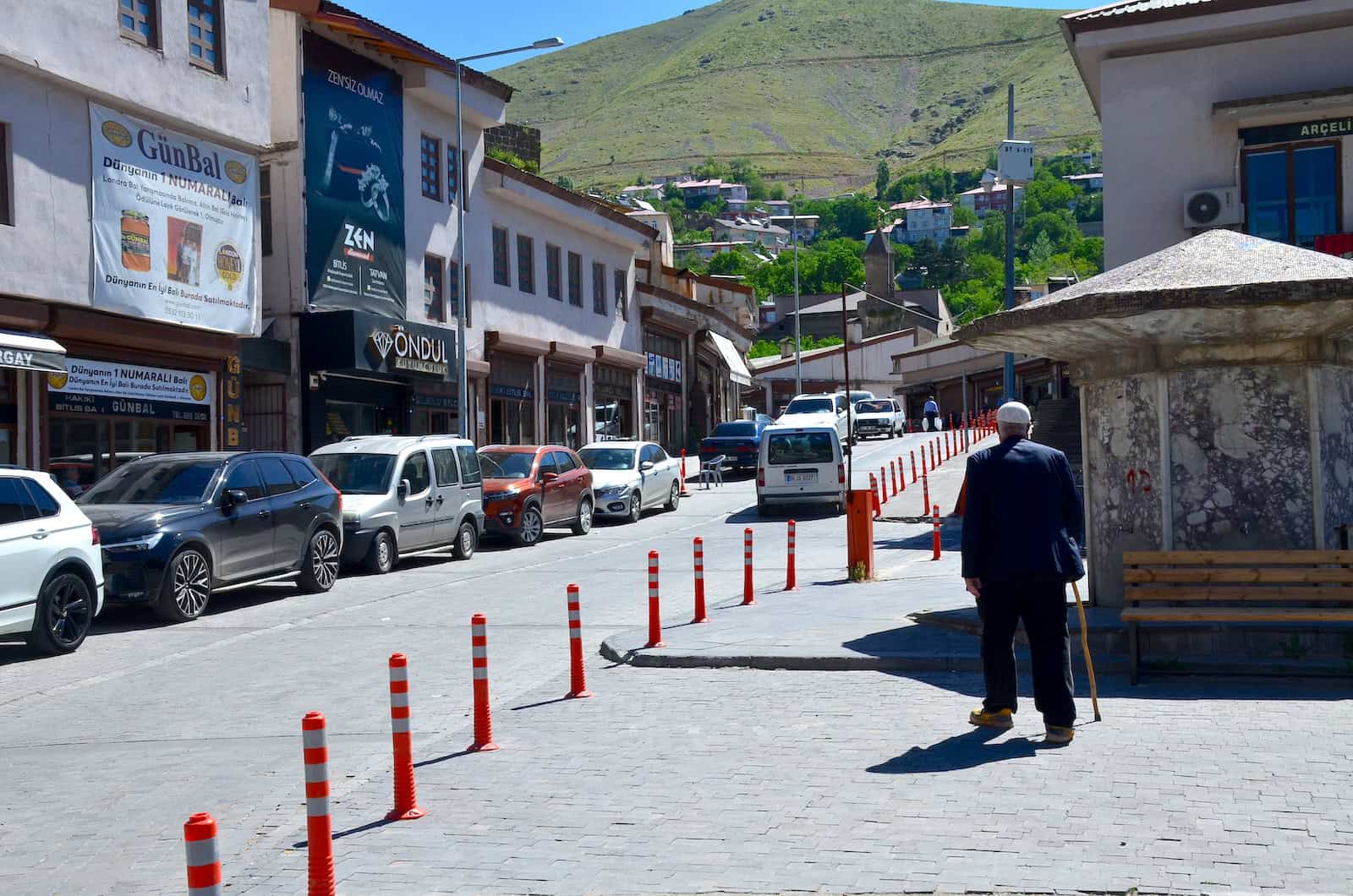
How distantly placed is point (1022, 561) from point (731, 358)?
5133cm

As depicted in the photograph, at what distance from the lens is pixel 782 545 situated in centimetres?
2278

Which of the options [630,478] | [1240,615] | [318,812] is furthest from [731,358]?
[318,812]

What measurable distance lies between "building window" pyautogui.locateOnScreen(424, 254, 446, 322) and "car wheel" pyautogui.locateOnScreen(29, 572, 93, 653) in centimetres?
2054

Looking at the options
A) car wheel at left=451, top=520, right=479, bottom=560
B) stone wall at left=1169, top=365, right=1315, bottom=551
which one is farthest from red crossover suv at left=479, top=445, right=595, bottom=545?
stone wall at left=1169, top=365, right=1315, bottom=551

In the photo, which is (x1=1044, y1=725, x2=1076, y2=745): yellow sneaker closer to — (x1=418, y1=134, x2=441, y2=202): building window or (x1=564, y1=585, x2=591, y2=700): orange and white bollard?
(x1=564, y1=585, x2=591, y2=700): orange and white bollard

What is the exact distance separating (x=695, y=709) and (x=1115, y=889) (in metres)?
4.25

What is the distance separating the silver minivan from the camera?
19.3 metres

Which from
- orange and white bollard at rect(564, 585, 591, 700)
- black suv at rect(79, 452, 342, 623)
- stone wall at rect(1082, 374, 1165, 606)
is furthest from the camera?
black suv at rect(79, 452, 342, 623)

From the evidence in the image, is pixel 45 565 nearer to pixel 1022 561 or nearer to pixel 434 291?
pixel 1022 561

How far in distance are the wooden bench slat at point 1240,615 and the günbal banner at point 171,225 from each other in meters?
16.8

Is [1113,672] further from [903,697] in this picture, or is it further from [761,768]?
[761,768]

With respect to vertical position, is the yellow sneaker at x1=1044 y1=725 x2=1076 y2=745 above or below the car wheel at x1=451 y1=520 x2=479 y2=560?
below

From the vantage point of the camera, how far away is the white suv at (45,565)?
1198cm

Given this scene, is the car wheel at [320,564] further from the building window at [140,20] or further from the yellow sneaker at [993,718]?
the yellow sneaker at [993,718]
